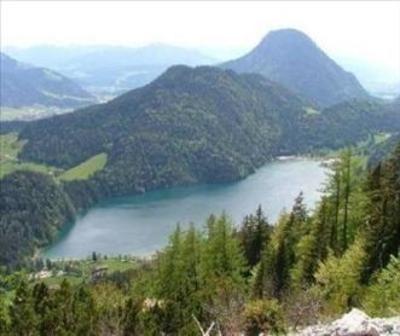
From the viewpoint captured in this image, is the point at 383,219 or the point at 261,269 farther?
the point at 261,269

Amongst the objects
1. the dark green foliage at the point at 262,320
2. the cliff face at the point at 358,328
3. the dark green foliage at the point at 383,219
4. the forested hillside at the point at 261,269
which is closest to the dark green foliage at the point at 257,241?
the forested hillside at the point at 261,269

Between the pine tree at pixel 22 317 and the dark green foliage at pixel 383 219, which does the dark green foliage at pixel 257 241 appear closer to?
the dark green foliage at pixel 383 219

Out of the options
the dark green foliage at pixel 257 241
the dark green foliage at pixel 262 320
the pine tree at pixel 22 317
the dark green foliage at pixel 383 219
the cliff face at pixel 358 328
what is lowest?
the pine tree at pixel 22 317

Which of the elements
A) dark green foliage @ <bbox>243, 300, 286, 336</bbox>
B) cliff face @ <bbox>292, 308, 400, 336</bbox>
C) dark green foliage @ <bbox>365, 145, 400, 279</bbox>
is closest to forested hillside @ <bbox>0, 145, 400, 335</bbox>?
dark green foliage @ <bbox>365, 145, 400, 279</bbox>

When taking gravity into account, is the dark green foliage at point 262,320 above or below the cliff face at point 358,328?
below

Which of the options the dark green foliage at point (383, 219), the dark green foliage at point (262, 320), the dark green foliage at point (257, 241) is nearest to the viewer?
the dark green foliage at point (262, 320)

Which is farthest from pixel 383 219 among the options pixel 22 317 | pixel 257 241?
pixel 22 317

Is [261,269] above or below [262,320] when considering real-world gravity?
below

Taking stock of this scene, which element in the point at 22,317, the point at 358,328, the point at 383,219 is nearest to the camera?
the point at 358,328

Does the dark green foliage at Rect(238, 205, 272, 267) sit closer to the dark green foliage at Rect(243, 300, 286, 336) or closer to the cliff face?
the dark green foliage at Rect(243, 300, 286, 336)

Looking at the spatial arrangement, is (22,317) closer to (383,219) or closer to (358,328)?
(383,219)
